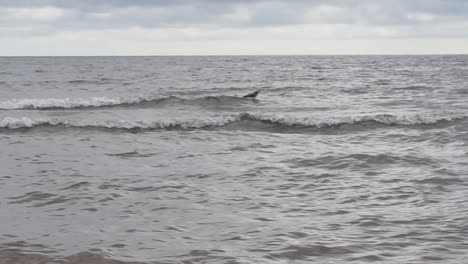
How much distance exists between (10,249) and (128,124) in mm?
11153

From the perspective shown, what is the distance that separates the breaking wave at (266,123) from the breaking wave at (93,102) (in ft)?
19.9

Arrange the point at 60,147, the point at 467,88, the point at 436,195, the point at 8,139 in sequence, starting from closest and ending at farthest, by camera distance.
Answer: the point at 436,195 → the point at 60,147 → the point at 8,139 → the point at 467,88

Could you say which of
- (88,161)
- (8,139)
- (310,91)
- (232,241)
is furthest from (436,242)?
(310,91)

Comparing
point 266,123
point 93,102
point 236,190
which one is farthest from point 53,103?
point 236,190

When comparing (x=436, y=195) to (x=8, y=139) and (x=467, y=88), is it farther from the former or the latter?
(x=467, y=88)

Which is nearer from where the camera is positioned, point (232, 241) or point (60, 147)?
point (232, 241)

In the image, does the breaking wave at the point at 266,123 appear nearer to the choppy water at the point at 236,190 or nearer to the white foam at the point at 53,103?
the choppy water at the point at 236,190

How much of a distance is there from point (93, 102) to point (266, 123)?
9645mm

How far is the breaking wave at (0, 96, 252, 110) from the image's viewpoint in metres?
22.8

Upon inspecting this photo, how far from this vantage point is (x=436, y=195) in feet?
25.7

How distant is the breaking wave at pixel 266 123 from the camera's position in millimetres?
16125

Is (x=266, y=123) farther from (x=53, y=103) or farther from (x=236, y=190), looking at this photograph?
A: (x=53, y=103)

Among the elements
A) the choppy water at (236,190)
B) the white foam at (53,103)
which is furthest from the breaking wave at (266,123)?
the white foam at (53,103)

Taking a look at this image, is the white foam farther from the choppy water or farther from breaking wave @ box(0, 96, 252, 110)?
the choppy water
